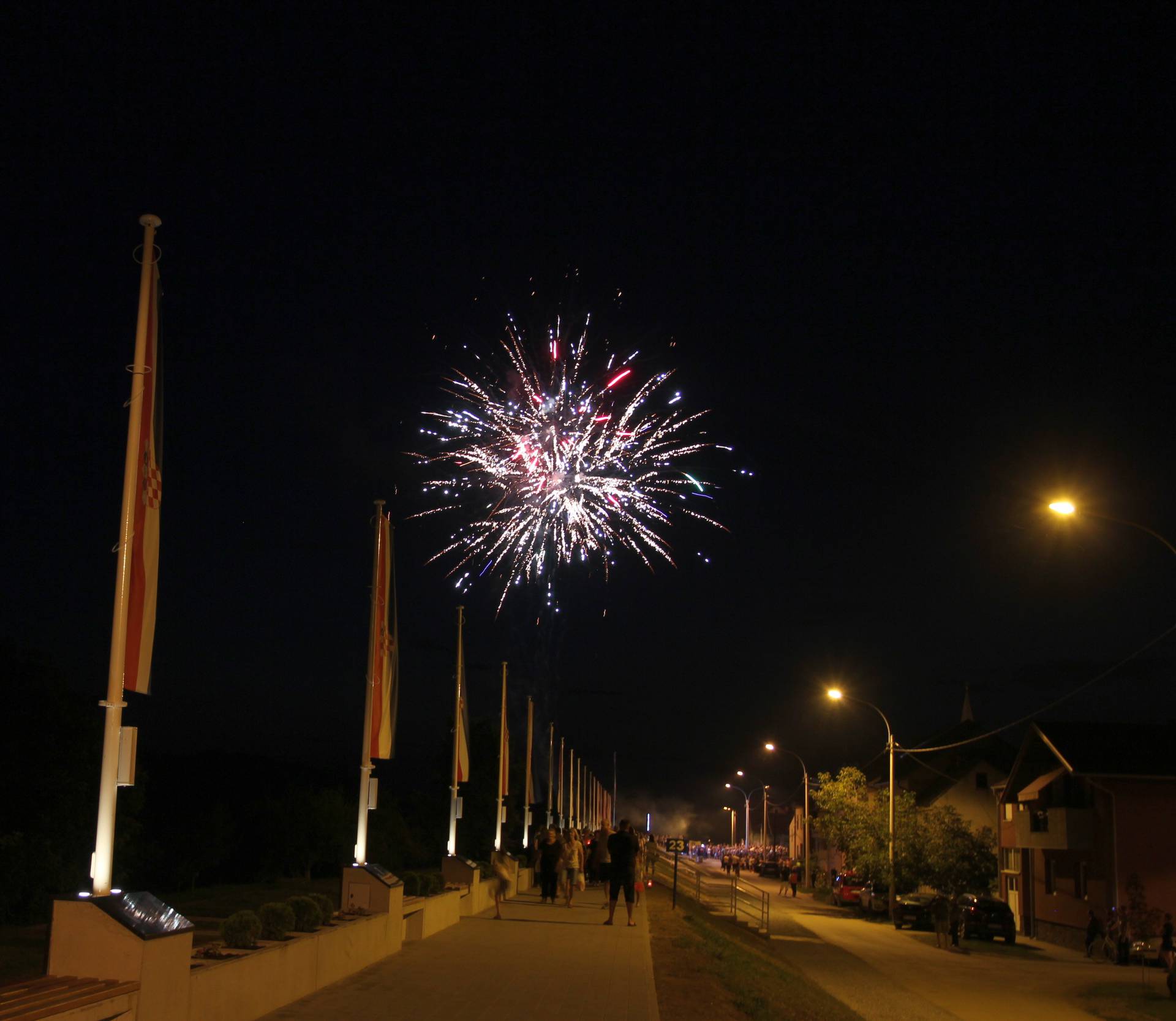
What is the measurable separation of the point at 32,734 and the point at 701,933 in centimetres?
1769

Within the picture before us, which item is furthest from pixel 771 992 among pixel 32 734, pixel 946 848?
pixel 946 848

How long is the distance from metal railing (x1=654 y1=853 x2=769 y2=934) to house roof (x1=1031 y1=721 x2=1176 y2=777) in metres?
11.9

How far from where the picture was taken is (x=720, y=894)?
51.2m

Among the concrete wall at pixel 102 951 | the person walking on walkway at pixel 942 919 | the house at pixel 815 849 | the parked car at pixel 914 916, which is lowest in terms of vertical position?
the house at pixel 815 849

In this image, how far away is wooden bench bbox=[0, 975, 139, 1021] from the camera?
21.9ft

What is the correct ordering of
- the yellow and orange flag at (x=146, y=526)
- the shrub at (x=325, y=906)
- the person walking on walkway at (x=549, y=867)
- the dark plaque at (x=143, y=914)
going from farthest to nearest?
the person walking on walkway at (x=549, y=867) → the shrub at (x=325, y=906) → the yellow and orange flag at (x=146, y=526) → the dark plaque at (x=143, y=914)

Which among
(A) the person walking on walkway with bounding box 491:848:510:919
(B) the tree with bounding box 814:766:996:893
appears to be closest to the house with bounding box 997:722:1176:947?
(B) the tree with bounding box 814:766:996:893

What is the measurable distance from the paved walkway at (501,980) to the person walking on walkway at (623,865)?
0.62m

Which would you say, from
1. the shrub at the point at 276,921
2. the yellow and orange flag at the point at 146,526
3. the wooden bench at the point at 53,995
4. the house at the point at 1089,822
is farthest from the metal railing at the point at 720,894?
the wooden bench at the point at 53,995

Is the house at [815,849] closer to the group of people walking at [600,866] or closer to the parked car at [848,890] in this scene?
the parked car at [848,890]

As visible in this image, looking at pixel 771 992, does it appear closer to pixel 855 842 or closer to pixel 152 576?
pixel 152 576

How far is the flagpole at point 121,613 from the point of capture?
332 inches

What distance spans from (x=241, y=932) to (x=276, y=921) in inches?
38.2

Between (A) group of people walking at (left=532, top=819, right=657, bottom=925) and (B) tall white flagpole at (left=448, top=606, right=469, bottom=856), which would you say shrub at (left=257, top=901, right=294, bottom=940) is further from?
(B) tall white flagpole at (left=448, top=606, right=469, bottom=856)
